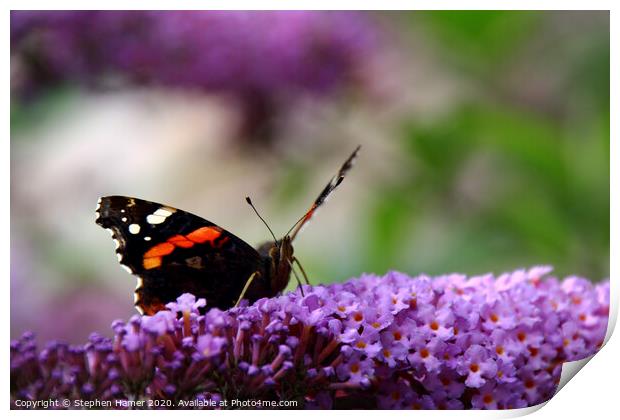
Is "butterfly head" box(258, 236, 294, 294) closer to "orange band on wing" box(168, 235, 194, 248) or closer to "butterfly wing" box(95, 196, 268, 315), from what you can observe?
"butterfly wing" box(95, 196, 268, 315)

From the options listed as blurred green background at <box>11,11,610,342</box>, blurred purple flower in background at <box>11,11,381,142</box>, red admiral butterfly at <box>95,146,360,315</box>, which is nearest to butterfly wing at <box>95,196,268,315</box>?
red admiral butterfly at <box>95,146,360,315</box>

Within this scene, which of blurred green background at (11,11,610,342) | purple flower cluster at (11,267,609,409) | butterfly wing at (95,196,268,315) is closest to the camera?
purple flower cluster at (11,267,609,409)

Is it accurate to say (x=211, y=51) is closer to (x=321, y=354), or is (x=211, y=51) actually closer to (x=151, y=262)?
(x=151, y=262)

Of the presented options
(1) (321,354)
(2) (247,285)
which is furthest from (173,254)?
(1) (321,354)

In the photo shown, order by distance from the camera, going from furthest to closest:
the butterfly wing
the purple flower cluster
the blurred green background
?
the blurred green background < the butterfly wing < the purple flower cluster

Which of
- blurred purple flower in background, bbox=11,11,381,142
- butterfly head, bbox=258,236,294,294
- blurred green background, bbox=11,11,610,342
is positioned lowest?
butterfly head, bbox=258,236,294,294

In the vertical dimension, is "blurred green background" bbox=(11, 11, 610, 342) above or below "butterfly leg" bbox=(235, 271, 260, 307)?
above
